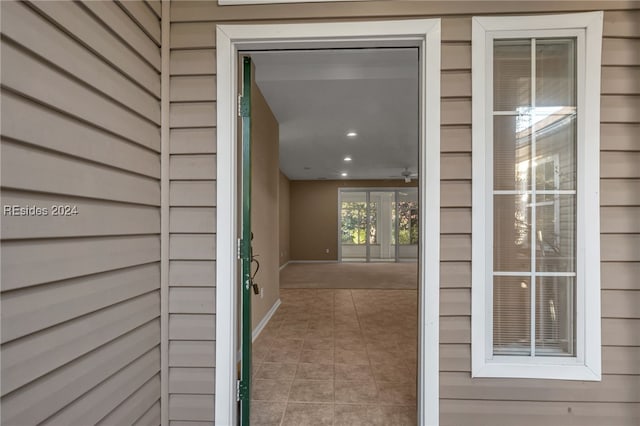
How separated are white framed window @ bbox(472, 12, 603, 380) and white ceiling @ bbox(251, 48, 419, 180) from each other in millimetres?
592

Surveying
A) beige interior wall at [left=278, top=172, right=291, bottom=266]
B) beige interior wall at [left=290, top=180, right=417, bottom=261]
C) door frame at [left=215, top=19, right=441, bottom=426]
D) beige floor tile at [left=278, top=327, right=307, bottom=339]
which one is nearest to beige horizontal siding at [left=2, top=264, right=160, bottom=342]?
door frame at [left=215, top=19, right=441, bottom=426]

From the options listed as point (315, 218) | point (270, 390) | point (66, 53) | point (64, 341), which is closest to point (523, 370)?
point (270, 390)

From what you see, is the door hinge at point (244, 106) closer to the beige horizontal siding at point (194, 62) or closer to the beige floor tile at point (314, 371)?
the beige horizontal siding at point (194, 62)

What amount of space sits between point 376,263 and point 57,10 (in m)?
9.14

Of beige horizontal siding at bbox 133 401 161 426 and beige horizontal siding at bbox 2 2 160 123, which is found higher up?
beige horizontal siding at bbox 2 2 160 123

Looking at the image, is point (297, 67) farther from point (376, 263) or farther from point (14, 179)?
point (376, 263)

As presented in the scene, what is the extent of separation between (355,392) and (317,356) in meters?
0.64

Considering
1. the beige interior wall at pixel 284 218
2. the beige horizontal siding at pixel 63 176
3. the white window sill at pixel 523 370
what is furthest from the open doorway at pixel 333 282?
the beige interior wall at pixel 284 218

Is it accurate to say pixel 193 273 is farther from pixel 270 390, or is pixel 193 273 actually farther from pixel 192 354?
pixel 270 390

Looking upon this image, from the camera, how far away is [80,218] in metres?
0.99

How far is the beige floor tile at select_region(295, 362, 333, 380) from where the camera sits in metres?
2.29

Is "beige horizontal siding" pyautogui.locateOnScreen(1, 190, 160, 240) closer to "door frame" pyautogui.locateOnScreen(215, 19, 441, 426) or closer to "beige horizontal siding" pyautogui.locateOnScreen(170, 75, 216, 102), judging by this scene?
"door frame" pyautogui.locateOnScreen(215, 19, 441, 426)

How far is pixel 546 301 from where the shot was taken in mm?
1463

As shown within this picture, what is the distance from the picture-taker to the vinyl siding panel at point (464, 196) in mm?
1413
